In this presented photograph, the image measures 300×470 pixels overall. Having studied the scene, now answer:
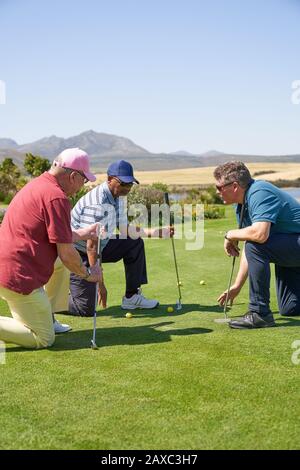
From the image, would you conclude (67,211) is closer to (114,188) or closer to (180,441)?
(114,188)

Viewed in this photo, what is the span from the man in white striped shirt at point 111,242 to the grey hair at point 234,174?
1.10 metres

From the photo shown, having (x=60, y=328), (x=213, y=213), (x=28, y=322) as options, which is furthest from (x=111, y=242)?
(x=213, y=213)

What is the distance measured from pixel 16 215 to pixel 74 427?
1.98 metres

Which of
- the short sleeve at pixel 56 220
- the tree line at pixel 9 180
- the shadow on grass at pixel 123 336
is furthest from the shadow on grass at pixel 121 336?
the tree line at pixel 9 180

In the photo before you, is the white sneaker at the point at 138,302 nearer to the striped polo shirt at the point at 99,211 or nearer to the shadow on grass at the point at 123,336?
the striped polo shirt at the point at 99,211

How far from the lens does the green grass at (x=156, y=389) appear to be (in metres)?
2.94

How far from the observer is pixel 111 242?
21.3ft

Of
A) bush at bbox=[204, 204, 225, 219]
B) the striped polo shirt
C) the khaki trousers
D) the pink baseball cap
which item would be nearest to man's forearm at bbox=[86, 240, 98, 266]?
the striped polo shirt

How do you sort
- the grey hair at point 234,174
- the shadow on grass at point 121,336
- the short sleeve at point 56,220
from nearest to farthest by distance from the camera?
the short sleeve at point 56,220 < the shadow on grass at point 121,336 < the grey hair at point 234,174

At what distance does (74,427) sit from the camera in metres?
3.05

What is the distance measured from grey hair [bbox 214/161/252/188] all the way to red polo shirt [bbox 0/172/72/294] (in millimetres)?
1419

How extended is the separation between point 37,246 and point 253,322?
1.93 metres

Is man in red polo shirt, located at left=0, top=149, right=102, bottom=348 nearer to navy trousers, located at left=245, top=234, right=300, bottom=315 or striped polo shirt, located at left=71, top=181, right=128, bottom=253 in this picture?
striped polo shirt, located at left=71, top=181, right=128, bottom=253

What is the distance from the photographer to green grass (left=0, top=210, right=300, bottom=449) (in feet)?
9.64
